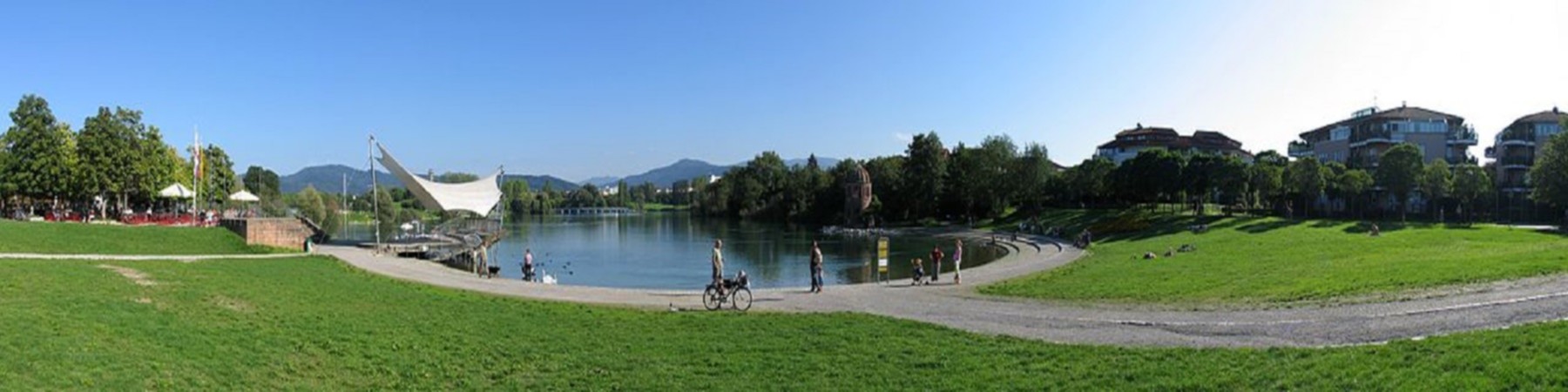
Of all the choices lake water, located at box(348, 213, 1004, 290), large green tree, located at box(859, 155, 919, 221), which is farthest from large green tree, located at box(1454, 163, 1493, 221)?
large green tree, located at box(859, 155, 919, 221)

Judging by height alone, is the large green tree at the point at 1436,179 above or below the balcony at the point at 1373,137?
below

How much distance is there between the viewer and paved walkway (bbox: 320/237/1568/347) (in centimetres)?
1277

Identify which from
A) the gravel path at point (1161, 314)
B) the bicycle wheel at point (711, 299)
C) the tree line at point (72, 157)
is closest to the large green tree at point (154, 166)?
the tree line at point (72, 157)

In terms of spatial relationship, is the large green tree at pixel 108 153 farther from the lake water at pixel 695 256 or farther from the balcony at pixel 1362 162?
the balcony at pixel 1362 162

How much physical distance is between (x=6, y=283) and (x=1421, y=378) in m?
21.5

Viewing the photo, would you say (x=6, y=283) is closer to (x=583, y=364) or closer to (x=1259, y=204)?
(x=583, y=364)

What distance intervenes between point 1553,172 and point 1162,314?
35.5 m

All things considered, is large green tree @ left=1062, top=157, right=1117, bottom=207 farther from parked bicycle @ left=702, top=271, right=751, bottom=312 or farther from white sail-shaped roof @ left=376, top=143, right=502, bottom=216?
parked bicycle @ left=702, top=271, right=751, bottom=312

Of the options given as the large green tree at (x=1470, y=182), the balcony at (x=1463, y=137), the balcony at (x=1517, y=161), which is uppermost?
the balcony at (x=1463, y=137)

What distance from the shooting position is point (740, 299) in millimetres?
→ 21094

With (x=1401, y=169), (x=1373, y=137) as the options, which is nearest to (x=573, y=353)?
(x=1401, y=169)

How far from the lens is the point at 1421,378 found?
8703 millimetres

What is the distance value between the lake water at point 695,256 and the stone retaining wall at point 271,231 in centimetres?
984

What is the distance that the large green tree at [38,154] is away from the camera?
45.9 m
